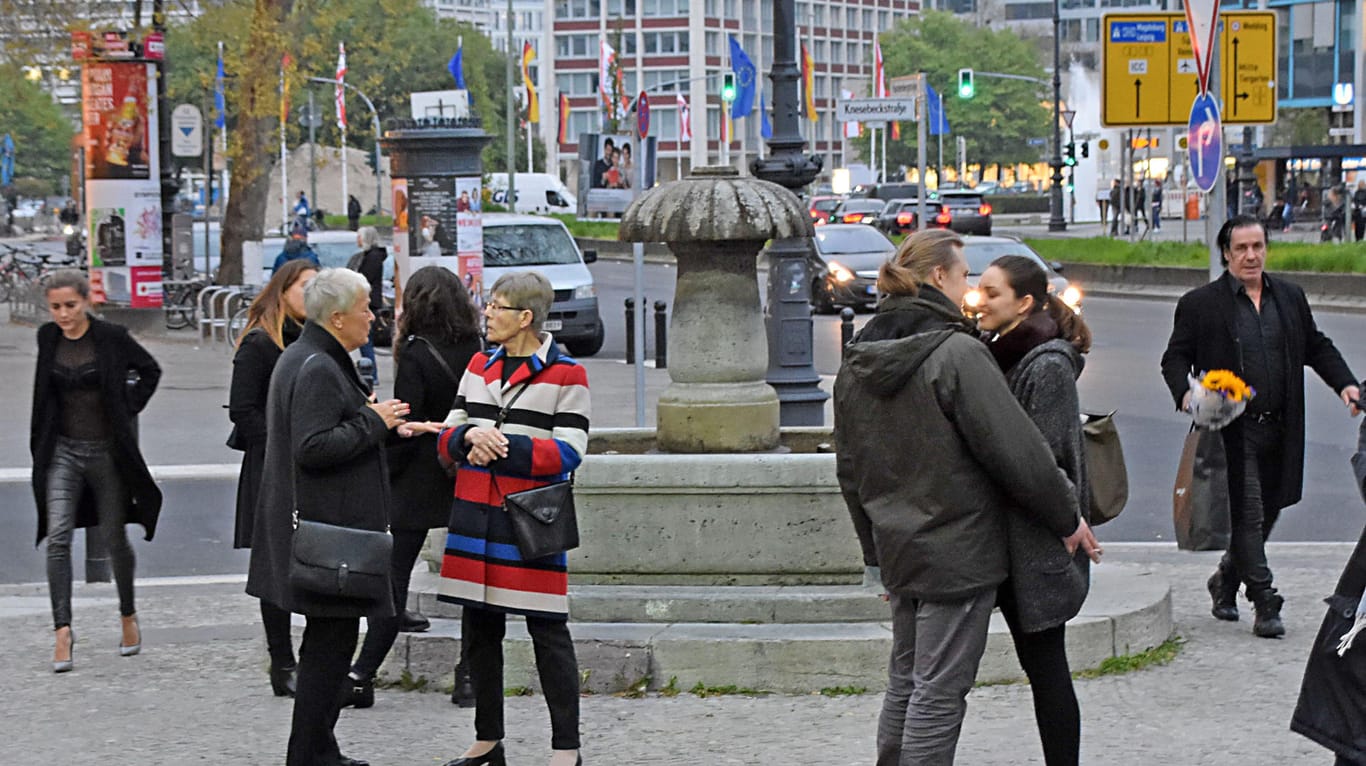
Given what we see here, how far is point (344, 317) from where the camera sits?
225 inches

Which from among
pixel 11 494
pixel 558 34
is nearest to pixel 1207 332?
pixel 11 494

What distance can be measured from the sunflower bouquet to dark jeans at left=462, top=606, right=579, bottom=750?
119 inches

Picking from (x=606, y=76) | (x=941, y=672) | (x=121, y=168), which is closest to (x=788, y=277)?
(x=941, y=672)

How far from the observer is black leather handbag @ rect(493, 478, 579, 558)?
587cm

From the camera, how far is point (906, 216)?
51219mm

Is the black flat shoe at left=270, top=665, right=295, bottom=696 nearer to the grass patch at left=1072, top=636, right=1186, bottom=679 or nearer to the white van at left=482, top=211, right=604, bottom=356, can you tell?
the grass patch at left=1072, top=636, right=1186, bottom=679

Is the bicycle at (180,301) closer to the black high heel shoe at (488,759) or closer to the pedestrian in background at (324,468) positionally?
the black high heel shoe at (488,759)

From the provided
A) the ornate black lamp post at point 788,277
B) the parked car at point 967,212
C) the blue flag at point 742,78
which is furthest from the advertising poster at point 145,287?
the parked car at point 967,212

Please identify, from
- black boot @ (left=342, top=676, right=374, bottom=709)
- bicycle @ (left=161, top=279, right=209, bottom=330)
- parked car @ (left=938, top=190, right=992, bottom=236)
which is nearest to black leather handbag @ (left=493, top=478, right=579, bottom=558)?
black boot @ (left=342, top=676, right=374, bottom=709)

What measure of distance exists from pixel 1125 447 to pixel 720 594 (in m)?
7.88

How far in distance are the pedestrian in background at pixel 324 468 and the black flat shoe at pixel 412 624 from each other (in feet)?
5.67

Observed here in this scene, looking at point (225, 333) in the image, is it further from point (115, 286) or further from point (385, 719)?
point (385, 719)

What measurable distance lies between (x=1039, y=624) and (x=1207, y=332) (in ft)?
10.6

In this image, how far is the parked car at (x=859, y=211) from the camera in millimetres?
53416
